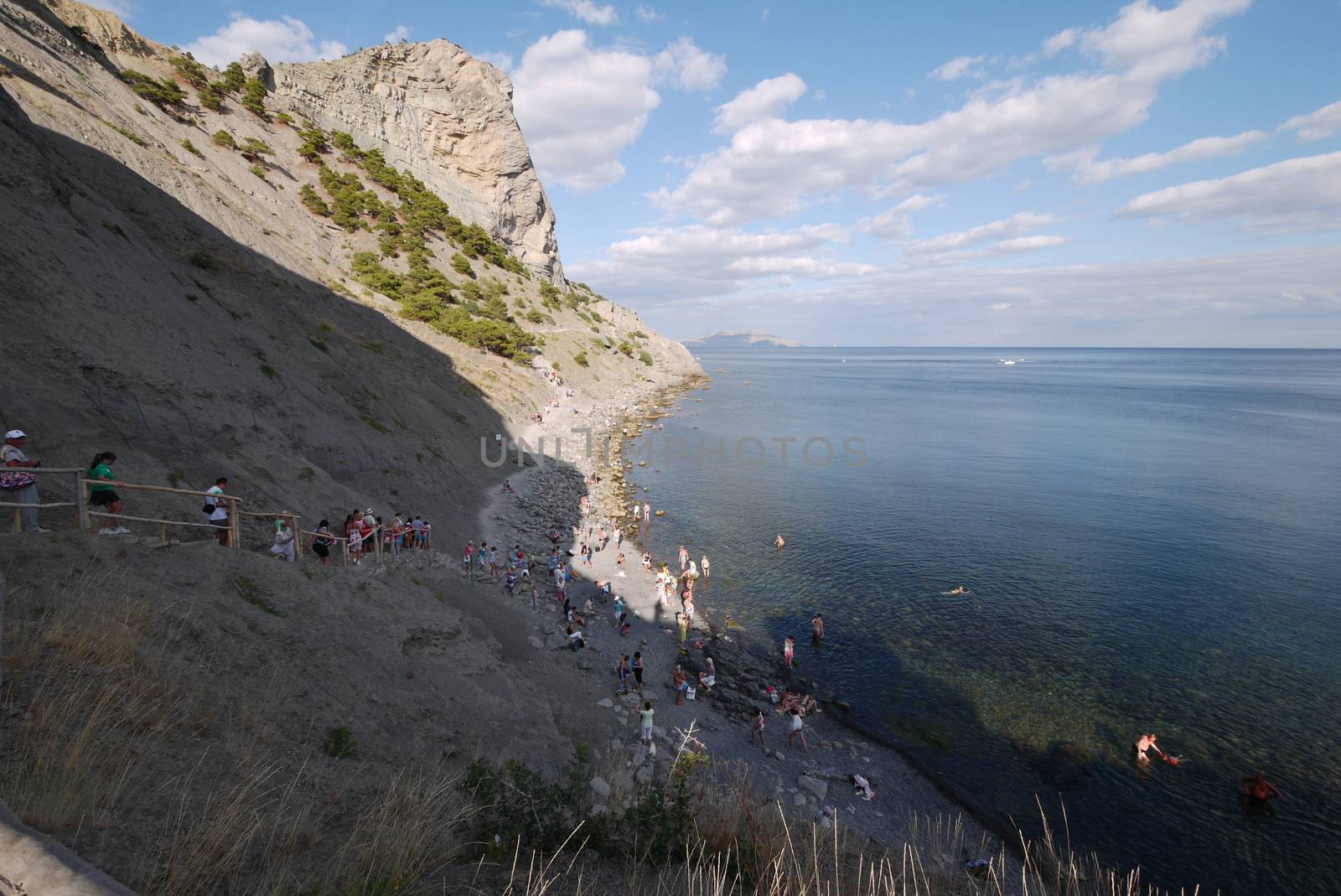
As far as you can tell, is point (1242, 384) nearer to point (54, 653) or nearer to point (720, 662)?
point (720, 662)

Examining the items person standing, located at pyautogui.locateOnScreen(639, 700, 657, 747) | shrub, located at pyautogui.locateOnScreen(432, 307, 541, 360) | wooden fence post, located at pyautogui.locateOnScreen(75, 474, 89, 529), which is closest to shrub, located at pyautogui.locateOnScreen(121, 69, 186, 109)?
shrub, located at pyautogui.locateOnScreen(432, 307, 541, 360)

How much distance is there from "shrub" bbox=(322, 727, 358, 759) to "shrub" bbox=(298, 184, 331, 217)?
225ft

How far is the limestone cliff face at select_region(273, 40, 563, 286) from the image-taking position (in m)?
84.7

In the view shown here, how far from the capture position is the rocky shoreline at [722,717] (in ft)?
46.4

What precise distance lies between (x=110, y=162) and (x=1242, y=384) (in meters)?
198

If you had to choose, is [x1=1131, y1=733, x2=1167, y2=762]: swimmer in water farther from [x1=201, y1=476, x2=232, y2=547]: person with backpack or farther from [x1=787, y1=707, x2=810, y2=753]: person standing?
[x1=201, y1=476, x2=232, y2=547]: person with backpack

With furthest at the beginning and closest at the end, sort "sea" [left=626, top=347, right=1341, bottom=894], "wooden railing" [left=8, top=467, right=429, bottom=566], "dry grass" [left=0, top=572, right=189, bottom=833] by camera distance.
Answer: "sea" [left=626, top=347, right=1341, bottom=894] → "wooden railing" [left=8, top=467, right=429, bottom=566] → "dry grass" [left=0, top=572, right=189, bottom=833]

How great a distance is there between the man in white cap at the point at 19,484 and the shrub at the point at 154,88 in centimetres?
6159

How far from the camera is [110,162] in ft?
102

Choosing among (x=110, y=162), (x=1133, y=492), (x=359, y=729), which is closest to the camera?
(x=359, y=729)

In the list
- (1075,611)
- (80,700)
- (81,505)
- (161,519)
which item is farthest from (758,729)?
(1075,611)

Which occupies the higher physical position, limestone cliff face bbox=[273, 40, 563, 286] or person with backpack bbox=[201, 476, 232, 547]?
limestone cliff face bbox=[273, 40, 563, 286]

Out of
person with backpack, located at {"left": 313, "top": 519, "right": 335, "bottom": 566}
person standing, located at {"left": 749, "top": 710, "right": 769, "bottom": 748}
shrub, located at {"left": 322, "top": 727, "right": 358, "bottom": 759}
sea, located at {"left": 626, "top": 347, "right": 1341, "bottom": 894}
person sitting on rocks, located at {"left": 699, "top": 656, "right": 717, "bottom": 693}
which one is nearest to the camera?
shrub, located at {"left": 322, "top": 727, "right": 358, "bottom": 759}

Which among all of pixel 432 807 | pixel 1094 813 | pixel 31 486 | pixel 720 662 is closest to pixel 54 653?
pixel 432 807
